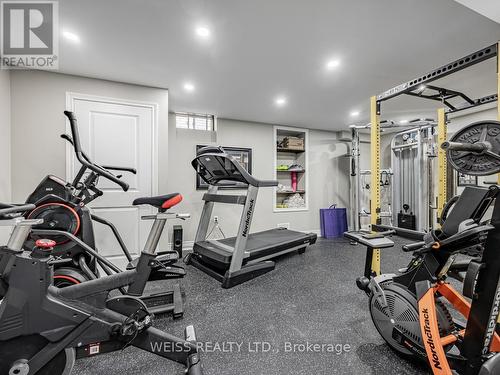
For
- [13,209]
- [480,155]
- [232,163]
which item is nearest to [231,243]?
[232,163]

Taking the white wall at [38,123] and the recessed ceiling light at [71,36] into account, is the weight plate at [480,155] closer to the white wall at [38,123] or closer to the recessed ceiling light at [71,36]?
the recessed ceiling light at [71,36]

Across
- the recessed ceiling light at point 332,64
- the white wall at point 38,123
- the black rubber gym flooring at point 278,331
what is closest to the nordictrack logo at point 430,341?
the black rubber gym flooring at point 278,331

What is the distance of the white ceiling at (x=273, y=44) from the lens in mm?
1535

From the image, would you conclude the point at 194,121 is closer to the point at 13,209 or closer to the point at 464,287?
the point at 13,209

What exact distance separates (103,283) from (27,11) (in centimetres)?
207

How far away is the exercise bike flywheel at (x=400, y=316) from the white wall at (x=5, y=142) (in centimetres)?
332

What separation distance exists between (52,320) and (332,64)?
2.92 m

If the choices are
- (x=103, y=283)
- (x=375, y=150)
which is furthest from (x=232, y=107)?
(x=103, y=283)

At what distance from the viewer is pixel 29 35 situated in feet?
5.92

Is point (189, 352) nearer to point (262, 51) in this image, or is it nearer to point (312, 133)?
point (262, 51)

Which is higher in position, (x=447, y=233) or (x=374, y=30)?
(x=374, y=30)

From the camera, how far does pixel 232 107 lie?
351 cm

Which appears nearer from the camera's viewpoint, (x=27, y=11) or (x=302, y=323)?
(x=27, y=11)

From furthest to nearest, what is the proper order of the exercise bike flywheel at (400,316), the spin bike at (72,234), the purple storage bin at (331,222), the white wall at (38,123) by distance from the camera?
1. the purple storage bin at (331,222)
2. the white wall at (38,123)
3. the spin bike at (72,234)
4. the exercise bike flywheel at (400,316)
